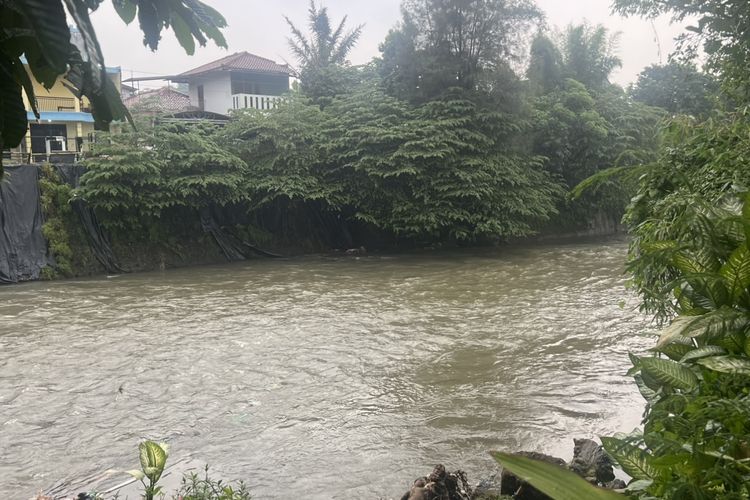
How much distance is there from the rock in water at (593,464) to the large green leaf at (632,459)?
1882 mm

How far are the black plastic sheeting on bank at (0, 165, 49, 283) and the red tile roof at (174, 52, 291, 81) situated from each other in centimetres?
899

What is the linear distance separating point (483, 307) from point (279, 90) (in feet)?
47.4

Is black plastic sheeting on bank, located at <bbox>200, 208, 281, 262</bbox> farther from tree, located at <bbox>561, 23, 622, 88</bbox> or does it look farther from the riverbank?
tree, located at <bbox>561, 23, 622, 88</bbox>

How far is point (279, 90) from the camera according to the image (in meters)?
20.6

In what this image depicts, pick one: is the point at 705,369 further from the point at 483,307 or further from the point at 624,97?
the point at 624,97

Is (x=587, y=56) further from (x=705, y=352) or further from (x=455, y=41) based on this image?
(x=705, y=352)

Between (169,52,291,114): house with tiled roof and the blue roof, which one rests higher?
(169,52,291,114): house with tiled roof

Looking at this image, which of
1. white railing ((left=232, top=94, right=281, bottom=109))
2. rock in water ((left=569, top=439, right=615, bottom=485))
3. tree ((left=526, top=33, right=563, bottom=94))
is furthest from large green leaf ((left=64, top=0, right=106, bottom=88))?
tree ((left=526, top=33, right=563, bottom=94))

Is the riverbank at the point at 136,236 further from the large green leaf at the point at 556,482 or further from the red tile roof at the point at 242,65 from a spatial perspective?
the large green leaf at the point at 556,482

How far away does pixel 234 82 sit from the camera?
19.5 meters

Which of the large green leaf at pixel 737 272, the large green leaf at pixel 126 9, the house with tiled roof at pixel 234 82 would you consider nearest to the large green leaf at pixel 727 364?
the large green leaf at pixel 737 272

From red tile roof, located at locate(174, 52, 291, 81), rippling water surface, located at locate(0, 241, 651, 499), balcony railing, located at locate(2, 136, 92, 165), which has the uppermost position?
red tile roof, located at locate(174, 52, 291, 81)

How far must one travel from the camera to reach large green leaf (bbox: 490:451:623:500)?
75cm

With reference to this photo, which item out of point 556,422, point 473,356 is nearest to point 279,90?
point 473,356
